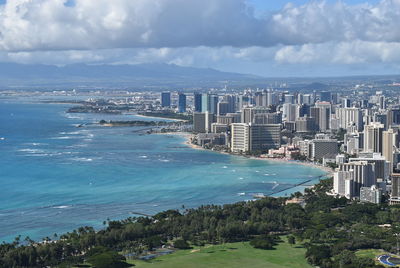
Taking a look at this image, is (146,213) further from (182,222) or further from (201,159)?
(201,159)

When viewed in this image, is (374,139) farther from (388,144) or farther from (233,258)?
(233,258)

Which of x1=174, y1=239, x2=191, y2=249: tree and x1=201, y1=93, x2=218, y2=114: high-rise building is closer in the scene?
x1=174, y1=239, x2=191, y2=249: tree

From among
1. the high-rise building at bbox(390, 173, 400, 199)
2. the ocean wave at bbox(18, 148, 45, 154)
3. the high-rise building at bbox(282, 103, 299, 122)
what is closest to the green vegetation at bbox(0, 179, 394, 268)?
the high-rise building at bbox(390, 173, 400, 199)

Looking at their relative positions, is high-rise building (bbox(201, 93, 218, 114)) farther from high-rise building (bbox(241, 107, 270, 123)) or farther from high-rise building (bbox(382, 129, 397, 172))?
high-rise building (bbox(382, 129, 397, 172))

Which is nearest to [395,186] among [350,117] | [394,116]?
[394,116]

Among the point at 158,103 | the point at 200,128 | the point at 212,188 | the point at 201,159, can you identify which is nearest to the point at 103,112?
the point at 158,103
